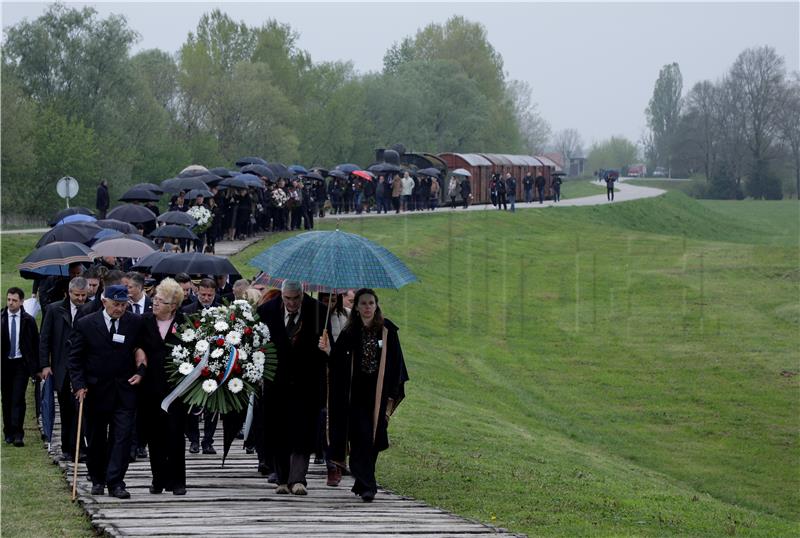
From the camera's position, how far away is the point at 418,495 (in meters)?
12.7

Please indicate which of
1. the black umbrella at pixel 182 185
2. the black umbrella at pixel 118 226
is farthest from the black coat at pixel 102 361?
the black umbrella at pixel 182 185

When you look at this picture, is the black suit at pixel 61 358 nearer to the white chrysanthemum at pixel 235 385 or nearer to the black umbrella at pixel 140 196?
the white chrysanthemum at pixel 235 385

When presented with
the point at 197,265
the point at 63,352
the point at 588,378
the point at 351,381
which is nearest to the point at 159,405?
the point at 351,381

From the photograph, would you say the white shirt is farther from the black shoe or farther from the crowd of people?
the black shoe

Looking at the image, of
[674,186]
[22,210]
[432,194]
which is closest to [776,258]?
[432,194]

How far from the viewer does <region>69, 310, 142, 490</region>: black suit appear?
37.9ft

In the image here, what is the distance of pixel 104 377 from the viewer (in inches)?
456

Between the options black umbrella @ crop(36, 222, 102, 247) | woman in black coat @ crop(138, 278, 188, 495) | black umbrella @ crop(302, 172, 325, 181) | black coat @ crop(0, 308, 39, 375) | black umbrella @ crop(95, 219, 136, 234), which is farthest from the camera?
black umbrella @ crop(302, 172, 325, 181)

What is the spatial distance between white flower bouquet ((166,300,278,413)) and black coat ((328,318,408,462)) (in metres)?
0.68

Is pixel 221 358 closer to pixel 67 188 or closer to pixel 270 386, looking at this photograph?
pixel 270 386

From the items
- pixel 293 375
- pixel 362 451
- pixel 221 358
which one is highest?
pixel 221 358

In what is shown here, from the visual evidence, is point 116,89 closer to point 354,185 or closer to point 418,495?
point 354,185

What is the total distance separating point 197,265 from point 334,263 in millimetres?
5070

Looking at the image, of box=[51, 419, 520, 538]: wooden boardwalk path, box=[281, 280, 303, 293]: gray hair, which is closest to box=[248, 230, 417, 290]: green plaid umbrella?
box=[281, 280, 303, 293]: gray hair
